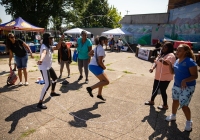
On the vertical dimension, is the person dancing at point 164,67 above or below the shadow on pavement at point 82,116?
above

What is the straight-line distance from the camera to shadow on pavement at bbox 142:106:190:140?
2828 mm

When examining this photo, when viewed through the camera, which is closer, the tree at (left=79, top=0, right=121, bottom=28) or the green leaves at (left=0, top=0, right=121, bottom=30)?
the green leaves at (left=0, top=0, right=121, bottom=30)

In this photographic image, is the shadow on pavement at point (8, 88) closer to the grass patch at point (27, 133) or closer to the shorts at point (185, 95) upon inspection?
the grass patch at point (27, 133)

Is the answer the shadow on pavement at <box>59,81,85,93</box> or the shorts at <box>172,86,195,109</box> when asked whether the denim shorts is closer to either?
the shadow on pavement at <box>59,81,85,93</box>

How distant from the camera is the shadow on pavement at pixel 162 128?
2828 millimetres

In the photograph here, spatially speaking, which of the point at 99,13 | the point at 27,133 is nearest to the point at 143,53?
the point at 27,133

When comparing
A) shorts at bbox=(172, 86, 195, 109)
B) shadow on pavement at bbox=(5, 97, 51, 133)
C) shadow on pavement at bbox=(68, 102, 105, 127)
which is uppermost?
shorts at bbox=(172, 86, 195, 109)

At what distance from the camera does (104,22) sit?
153 ft

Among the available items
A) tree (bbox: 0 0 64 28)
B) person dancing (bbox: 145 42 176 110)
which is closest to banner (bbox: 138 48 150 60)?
person dancing (bbox: 145 42 176 110)

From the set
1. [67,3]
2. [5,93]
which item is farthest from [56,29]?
[5,93]

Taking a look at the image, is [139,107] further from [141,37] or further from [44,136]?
[141,37]

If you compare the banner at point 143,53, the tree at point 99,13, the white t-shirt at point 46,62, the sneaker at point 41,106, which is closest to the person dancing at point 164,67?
the white t-shirt at point 46,62

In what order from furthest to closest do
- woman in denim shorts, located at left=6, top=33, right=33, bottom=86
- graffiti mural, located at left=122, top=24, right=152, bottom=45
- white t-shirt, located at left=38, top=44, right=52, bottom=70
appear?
graffiti mural, located at left=122, top=24, right=152, bottom=45, woman in denim shorts, located at left=6, top=33, right=33, bottom=86, white t-shirt, located at left=38, top=44, right=52, bottom=70

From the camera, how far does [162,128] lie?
10.1 feet
